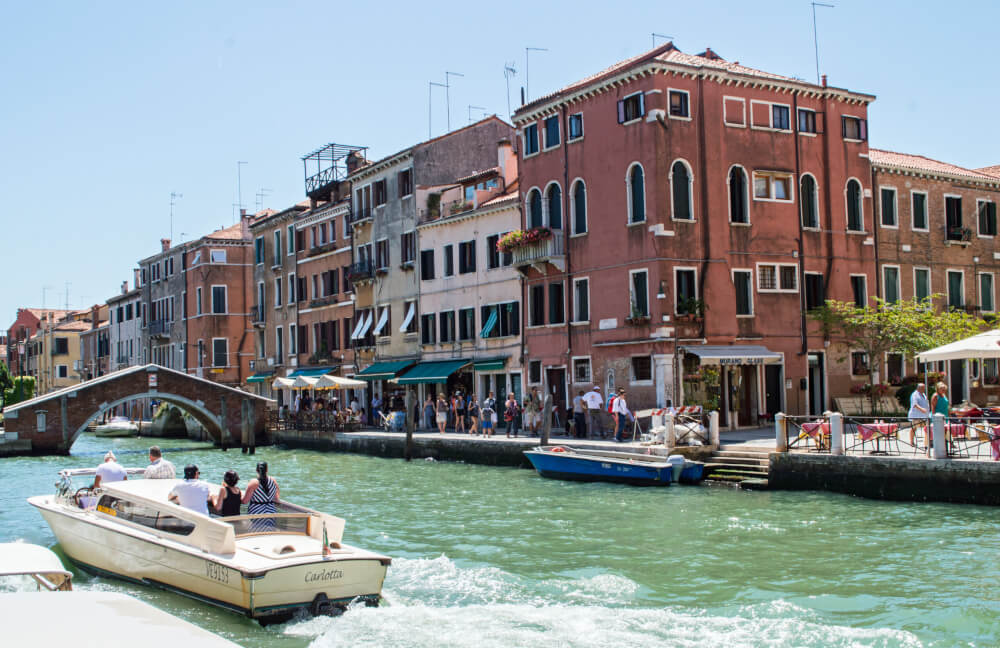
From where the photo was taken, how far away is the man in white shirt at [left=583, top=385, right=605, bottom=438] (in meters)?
27.1

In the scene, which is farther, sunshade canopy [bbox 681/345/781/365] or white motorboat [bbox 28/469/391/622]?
sunshade canopy [bbox 681/345/781/365]

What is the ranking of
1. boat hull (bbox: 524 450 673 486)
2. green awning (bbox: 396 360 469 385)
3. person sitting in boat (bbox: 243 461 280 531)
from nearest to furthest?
1. person sitting in boat (bbox: 243 461 280 531)
2. boat hull (bbox: 524 450 673 486)
3. green awning (bbox: 396 360 469 385)

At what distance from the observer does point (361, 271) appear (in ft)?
137

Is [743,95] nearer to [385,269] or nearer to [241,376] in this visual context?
[385,269]

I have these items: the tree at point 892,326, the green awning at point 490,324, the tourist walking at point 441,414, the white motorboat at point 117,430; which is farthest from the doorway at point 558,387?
the white motorboat at point 117,430

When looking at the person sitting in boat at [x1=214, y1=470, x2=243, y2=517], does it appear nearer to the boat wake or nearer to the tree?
the boat wake

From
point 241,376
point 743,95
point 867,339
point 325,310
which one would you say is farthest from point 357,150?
point 867,339

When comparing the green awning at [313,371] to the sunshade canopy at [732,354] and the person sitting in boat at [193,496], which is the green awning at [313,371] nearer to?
the sunshade canopy at [732,354]

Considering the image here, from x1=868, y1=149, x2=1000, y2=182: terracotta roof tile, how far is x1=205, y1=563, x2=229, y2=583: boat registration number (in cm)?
2571

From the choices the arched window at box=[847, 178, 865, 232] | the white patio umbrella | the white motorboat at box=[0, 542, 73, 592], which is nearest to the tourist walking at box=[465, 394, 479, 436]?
the white patio umbrella

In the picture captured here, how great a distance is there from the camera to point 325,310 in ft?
150

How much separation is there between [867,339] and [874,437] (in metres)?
10.6

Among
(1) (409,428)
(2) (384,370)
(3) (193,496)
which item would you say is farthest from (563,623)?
(2) (384,370)

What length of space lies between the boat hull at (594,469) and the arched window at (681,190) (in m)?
7.89
